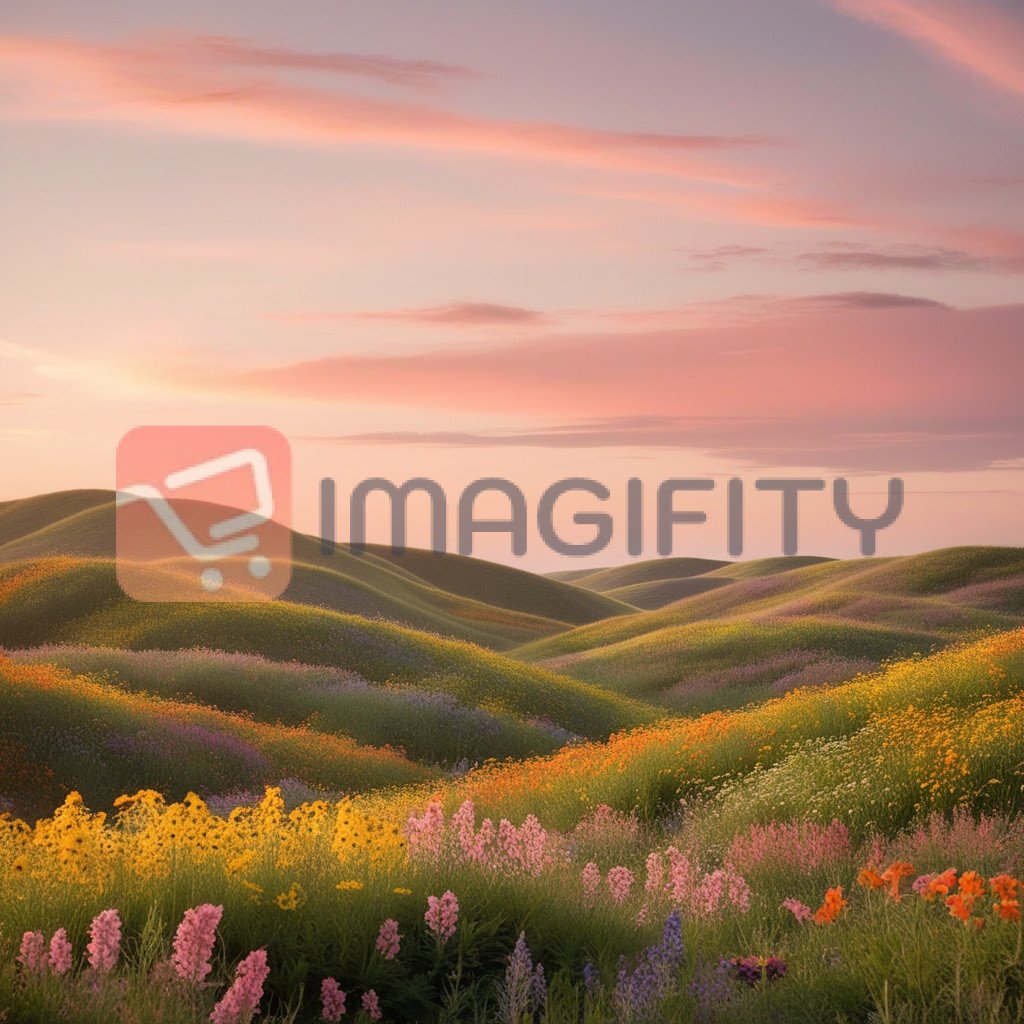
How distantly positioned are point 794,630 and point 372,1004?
4024 centimetres

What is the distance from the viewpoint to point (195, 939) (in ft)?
17.6

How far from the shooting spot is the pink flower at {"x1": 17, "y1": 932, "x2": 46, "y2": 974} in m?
5.60

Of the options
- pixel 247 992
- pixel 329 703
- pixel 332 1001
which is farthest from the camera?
pixel 329 703

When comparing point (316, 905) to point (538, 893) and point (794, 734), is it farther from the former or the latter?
point (794, 734)

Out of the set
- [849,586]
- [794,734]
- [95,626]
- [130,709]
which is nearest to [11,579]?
[95,626]

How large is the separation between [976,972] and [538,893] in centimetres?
301

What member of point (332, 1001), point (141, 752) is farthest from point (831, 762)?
point (141, 752)

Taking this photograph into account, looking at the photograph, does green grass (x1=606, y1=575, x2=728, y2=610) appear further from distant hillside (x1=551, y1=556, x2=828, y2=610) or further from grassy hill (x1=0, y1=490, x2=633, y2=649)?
grassy hill (x1=0, y1=490, x2=633, y2=649)

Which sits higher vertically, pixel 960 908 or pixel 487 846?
pixel 960 908

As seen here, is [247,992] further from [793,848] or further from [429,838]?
[793,848]

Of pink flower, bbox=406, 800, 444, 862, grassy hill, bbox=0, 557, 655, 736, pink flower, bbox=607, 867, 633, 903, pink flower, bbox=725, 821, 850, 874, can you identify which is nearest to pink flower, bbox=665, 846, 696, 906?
pink flower, bbox=607, 867, 633, 903

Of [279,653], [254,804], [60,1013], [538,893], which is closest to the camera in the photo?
[60,1013]

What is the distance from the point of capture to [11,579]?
4606 centimetres

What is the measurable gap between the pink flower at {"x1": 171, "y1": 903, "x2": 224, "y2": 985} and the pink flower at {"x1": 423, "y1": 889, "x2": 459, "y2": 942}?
5.36 feet
